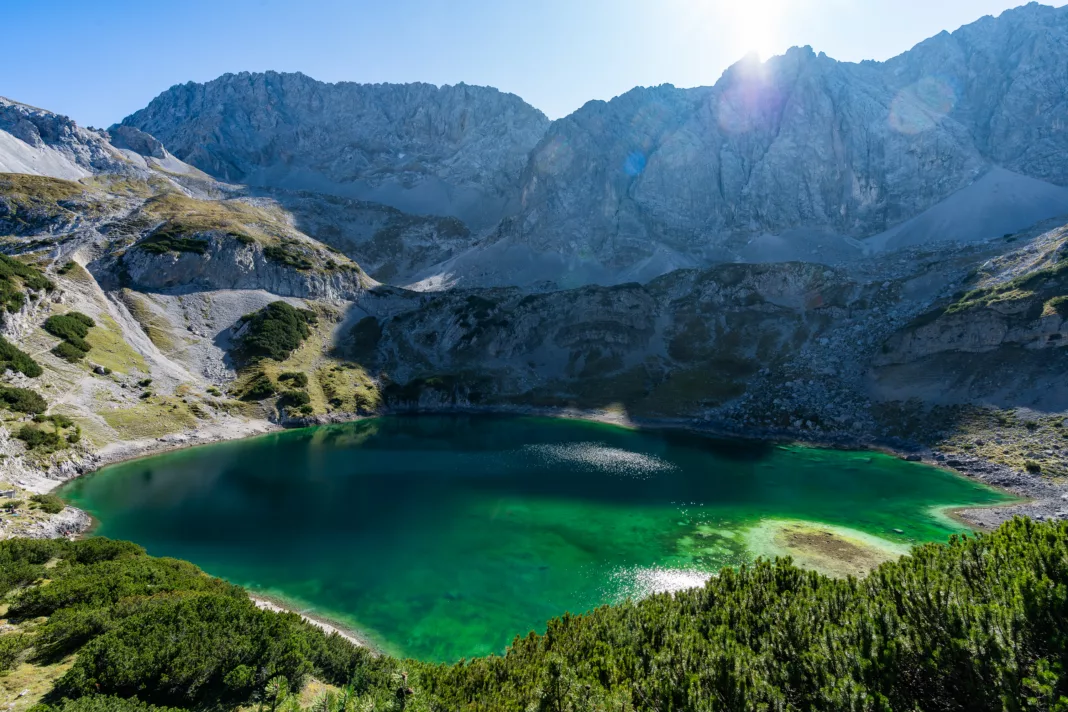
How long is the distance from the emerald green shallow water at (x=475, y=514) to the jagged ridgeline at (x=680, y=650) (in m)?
12.6

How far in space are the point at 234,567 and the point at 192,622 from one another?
22.8 m

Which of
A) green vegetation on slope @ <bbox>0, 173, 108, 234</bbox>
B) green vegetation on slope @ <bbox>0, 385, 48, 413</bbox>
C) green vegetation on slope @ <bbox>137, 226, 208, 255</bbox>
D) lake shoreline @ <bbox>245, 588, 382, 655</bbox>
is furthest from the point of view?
green vegetation on slope @ <bbox>0, 173, 108, 234</bbox>

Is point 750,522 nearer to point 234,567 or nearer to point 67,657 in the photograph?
point 234,567

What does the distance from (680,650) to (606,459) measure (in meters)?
55.8

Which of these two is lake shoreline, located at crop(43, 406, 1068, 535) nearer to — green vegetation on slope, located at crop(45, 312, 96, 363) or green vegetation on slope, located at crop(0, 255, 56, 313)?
green vegetation on slope, located at crop(45, 312, 96, 363)

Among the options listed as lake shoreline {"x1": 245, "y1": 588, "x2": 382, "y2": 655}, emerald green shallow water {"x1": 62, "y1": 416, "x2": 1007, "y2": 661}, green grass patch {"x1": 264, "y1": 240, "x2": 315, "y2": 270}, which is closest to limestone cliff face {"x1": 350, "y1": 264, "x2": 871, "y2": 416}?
green grass patch {"x1": 264, "y1": 240, "x2": 315, "y2": 270}

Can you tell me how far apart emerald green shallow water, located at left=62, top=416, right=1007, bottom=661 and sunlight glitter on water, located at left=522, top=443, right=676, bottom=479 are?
42 cm

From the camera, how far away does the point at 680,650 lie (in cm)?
1438

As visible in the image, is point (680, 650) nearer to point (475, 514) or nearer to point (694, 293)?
point (475, 514)

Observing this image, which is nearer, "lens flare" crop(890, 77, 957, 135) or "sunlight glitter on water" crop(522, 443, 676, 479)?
"sunlight glitter on water" crop(522, 443, 676, 479)

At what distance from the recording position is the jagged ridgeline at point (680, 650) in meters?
10.7

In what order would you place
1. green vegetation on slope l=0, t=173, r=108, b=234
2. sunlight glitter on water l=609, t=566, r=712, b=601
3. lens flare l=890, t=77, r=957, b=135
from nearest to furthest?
sunlight glitter on water l=609, t=566, r=712, b=601, green vegetation on slope l=0, t=173, r=108, b=234, lens flare l=890, t=77, r=957, b=135

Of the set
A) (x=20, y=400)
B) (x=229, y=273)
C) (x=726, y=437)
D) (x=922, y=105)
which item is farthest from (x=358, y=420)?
(x=922, y=105)

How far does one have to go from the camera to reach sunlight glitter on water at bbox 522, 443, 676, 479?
64.1 meters
